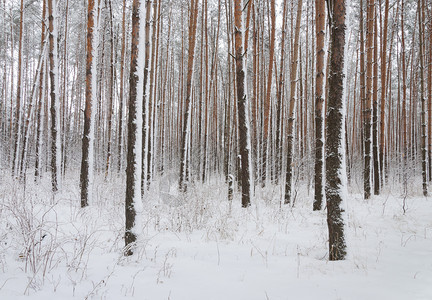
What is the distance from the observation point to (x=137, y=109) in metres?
3.35

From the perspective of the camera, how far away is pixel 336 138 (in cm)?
301

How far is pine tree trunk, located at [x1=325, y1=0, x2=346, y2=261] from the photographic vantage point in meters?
2.96

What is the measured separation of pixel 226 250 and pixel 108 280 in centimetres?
161

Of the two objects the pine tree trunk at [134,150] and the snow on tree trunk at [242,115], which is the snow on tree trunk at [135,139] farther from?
the snow on tree trunk at [242,115]

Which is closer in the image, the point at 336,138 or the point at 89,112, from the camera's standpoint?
the point at 336,138

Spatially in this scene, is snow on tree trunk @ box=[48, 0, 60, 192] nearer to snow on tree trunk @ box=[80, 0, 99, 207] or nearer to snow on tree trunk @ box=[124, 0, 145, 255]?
snow on tree trunk @ box=[80, 0, 99, 207]

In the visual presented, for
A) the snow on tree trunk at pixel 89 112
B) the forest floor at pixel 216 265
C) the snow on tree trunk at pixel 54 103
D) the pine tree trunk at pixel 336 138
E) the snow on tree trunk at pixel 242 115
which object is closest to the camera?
the forest floor at pixel 216 265

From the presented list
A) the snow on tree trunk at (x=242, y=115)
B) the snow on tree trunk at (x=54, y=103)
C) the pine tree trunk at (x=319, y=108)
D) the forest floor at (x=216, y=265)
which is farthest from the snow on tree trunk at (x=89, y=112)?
the pine tree trunk at (x=319, y=108)

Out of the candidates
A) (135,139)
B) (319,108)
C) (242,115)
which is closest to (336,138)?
(135,139)

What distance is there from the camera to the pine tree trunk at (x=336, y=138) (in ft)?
9.72

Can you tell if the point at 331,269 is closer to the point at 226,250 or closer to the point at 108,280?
the point at 226,250

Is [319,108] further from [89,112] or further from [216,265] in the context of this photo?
[89,112]

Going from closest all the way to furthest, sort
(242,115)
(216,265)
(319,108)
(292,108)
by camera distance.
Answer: (216,265) < (242,115) < (319,108) < (292,108)

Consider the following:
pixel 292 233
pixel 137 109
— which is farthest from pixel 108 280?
pixel 292 233
